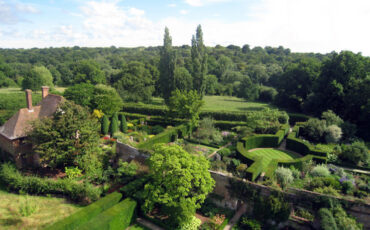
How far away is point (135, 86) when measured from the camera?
52719 millimetres

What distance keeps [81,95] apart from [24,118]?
43.2 feet

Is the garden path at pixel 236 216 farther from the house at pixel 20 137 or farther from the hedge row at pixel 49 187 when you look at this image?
the house at pixel 20 137

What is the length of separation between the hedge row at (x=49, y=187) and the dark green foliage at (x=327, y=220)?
1645cm

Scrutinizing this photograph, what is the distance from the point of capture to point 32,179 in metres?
19.8

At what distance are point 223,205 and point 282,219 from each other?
15.0 ft

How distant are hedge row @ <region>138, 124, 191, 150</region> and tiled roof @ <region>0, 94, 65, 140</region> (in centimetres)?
1082

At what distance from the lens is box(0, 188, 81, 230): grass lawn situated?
629 inches

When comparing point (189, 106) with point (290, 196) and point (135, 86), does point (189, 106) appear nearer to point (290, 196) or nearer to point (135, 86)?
point (290, 196)

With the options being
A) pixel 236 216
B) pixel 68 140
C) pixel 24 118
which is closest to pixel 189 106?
pixel 68 140

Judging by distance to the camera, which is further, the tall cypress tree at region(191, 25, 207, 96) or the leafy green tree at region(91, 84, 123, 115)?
the tall cypress tree at region(191, 25, 207, 96)

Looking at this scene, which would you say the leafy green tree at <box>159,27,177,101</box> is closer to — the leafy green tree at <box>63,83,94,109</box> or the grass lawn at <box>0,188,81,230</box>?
the leafy green tree at <box>63,83,94,109</box>

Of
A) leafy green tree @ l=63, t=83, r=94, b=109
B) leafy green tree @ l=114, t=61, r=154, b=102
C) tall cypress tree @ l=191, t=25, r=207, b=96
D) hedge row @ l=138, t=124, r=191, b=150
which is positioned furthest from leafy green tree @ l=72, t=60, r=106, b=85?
hedge row @ l=138, t=124, r=191, b=150

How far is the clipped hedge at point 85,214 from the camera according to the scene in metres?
14.2

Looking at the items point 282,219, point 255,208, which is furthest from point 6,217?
point 282,219
